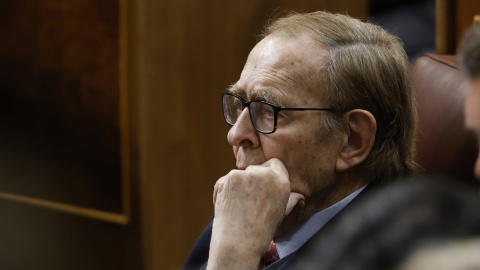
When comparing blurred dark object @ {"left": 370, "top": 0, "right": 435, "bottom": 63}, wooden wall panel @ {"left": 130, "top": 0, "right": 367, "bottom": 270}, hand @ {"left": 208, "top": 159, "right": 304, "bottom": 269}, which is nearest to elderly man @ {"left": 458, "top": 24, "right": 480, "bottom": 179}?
hand @ {"left": 208, "top": 159, "right": 304, "bottom": 269}

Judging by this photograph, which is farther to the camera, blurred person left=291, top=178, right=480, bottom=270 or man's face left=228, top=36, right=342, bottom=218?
man's face left=228, top=36, right=342, bottom=218

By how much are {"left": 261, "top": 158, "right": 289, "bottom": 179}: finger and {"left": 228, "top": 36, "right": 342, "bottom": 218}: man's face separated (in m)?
0.01

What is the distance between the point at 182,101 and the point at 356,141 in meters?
1.09

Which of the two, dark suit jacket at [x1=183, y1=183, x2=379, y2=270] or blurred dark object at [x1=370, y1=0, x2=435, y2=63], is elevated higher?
blurred dark object at [x1=370, y1=0, x2=435, y2=63]

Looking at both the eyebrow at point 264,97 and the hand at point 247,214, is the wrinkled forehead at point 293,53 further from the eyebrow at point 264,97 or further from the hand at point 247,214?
the hand at point 247,214

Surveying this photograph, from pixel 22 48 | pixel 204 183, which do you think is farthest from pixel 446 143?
pixel 22 48

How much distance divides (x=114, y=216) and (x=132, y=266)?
0.62 feet

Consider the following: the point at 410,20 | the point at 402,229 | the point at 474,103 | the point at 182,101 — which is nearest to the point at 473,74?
the point at 474,103

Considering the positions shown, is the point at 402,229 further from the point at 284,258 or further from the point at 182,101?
the point at 182,101

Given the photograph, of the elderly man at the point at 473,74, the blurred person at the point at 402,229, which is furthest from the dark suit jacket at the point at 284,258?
the blurred person at the point at 402,229

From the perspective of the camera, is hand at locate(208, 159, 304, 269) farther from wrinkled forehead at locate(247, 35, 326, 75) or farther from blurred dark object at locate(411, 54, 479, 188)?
blurred dark object at locate(411, 54, 479, 188)

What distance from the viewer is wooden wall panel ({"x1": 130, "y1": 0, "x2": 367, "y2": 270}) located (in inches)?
91.0

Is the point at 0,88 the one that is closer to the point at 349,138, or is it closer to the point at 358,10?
the point at 358,10

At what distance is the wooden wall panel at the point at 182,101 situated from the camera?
2.31 meters
